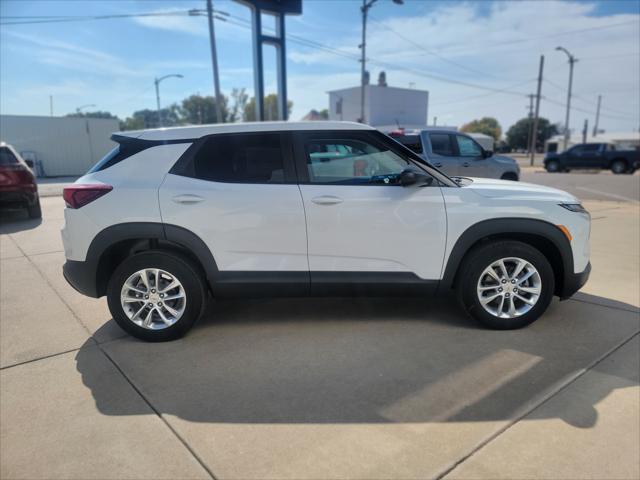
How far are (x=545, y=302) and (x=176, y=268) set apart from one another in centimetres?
300

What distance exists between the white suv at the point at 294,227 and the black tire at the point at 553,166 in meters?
26.6

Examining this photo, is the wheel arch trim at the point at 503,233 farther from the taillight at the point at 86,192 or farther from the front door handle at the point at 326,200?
the taillight at the point at 86,192

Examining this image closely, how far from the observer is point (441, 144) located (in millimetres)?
9477

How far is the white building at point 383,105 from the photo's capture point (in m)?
40.5

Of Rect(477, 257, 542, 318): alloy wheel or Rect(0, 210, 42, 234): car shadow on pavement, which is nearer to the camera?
Rect(477, 257, 542, 318): alloy wheel

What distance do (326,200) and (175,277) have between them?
1.33 meters

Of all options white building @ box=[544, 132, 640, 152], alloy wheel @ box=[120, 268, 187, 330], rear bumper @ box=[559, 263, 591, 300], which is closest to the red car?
alloy wheel @ box=[120, 268, 187, 330]

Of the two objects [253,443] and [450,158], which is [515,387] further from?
[450,158]

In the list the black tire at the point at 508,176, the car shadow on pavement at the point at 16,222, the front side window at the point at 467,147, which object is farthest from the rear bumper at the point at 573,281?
the car shadow on pavement at the point at 16,222

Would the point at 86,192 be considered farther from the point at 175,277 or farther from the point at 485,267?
the point at 485,267

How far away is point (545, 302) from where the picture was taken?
11.8 feet

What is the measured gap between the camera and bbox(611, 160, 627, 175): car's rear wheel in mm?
24594

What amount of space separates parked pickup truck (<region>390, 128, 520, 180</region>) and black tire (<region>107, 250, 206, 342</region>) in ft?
22.0

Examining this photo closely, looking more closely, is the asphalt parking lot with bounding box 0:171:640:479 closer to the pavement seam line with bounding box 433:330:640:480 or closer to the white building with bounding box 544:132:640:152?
the pavement seam line with bounding box 433:330:640:480
